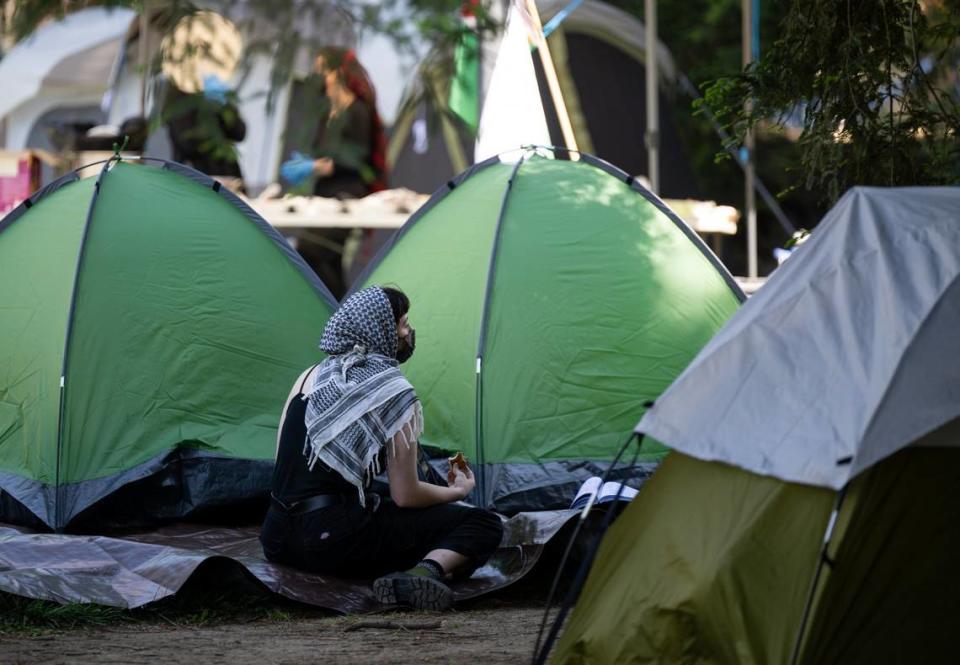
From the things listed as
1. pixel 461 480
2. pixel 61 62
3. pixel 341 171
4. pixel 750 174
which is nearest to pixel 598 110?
pixel 750 174

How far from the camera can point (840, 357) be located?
366cm

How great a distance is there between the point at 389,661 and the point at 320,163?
6015 mm

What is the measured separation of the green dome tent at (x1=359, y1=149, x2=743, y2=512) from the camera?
20.3 ft

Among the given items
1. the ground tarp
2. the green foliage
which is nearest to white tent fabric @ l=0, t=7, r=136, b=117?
the ground tarp

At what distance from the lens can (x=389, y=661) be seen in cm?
430

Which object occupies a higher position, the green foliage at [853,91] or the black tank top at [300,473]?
the green foliage at [853,91]

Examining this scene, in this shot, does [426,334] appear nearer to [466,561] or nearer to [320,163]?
[466,561]

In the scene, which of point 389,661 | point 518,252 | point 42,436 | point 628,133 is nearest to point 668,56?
point 628,133

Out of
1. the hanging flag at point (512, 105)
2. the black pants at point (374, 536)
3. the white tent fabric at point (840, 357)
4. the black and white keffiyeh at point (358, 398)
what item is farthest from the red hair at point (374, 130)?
the white tent fabric at point (840, 357)

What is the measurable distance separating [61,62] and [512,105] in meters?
6.54

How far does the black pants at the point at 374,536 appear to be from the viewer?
16.8 ft

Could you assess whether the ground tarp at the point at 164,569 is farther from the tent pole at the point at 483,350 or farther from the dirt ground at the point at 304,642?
the tent pole at the point at 483,350

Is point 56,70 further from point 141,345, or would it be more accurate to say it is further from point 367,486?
point 367,486

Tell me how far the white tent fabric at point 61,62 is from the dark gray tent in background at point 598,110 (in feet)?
→ 9.19
